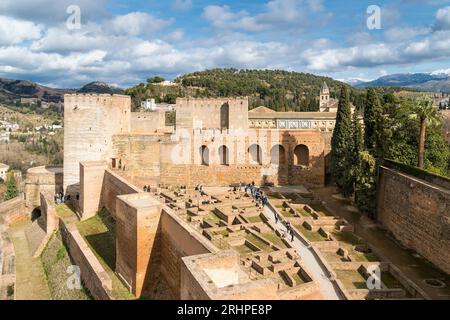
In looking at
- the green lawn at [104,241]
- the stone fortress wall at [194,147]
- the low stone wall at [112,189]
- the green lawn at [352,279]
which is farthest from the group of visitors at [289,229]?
the stone fortress wall at [194,147]

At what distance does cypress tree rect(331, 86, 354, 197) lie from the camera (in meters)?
22.3

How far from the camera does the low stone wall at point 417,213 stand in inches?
580

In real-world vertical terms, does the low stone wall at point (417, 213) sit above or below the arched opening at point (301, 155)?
below

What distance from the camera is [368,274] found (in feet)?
46.8

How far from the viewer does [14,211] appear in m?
25.4

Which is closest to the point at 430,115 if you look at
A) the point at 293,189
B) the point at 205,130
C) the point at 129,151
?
the point at 293,189

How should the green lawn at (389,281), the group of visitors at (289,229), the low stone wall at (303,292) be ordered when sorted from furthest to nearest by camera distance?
the group of visitors at (289,229) → the green lawn at (389,281) → the low stone wall at (303,292)

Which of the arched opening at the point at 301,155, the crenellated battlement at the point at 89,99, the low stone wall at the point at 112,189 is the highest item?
the crenellated battlement at the point at 89,99

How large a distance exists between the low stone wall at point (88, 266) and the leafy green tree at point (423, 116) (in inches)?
550

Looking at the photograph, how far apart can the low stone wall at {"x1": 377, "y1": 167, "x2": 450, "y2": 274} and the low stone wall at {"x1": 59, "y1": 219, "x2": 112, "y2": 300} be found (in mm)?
11243

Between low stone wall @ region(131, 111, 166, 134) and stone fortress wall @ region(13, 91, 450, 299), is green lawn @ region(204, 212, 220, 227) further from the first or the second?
low stone wall @ region(131, 111, 166, 134)

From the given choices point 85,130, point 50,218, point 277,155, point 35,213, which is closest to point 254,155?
Answer: point 277,155

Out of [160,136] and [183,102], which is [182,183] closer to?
[160,136]

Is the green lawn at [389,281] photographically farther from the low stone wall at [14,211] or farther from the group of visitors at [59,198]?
the low stone wall at [14,211]
